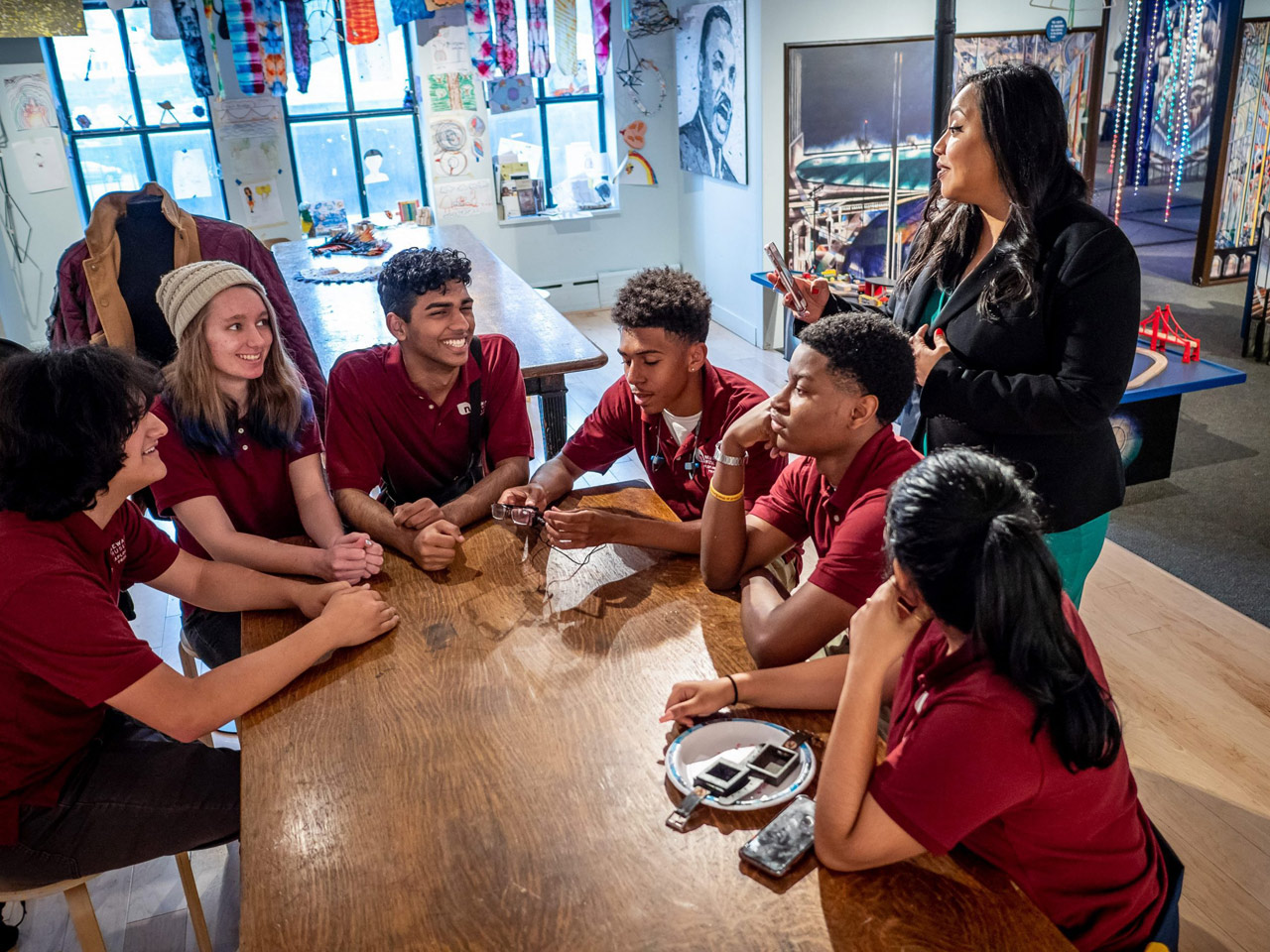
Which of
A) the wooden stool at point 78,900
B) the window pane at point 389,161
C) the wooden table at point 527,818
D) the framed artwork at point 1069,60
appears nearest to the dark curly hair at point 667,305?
the wooden table at point 527,818

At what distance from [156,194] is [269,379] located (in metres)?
1.39

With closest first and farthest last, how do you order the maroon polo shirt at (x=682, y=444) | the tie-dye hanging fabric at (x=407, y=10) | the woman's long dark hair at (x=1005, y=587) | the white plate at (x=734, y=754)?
the woman's long dark hair at (x=1005, y=587), the white plate at (x=734, y=754), the maroon polo shirt at (x=682, y=444), the tie-dye hanging fabric at (x=407, y=10)

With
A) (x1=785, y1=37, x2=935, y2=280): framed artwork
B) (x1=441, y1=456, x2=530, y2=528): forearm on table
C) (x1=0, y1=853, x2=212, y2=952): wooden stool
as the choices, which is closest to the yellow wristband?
(x1=441, y1=456, x2=530, y2=528): forearm on table

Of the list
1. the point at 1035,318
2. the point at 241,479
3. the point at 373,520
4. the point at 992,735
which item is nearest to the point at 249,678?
the point at 373,520

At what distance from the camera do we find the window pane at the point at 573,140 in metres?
7.62

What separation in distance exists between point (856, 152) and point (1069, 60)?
1554 millimetres

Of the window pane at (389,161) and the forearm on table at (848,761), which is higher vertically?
the window pane at (389,161)

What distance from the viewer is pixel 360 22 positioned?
6.59 metres

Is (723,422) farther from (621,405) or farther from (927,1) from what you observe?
(927,1)

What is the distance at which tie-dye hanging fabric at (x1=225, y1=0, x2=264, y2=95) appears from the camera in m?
6.32

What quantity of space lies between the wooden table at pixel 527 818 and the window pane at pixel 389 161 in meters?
6.22

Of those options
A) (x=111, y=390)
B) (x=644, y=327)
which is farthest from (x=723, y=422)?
(x=111, y=390)

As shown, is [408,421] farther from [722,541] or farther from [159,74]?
[159,74]

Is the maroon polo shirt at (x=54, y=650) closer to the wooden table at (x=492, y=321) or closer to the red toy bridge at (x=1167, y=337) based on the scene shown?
the wooden table at (x=492, y=321)
